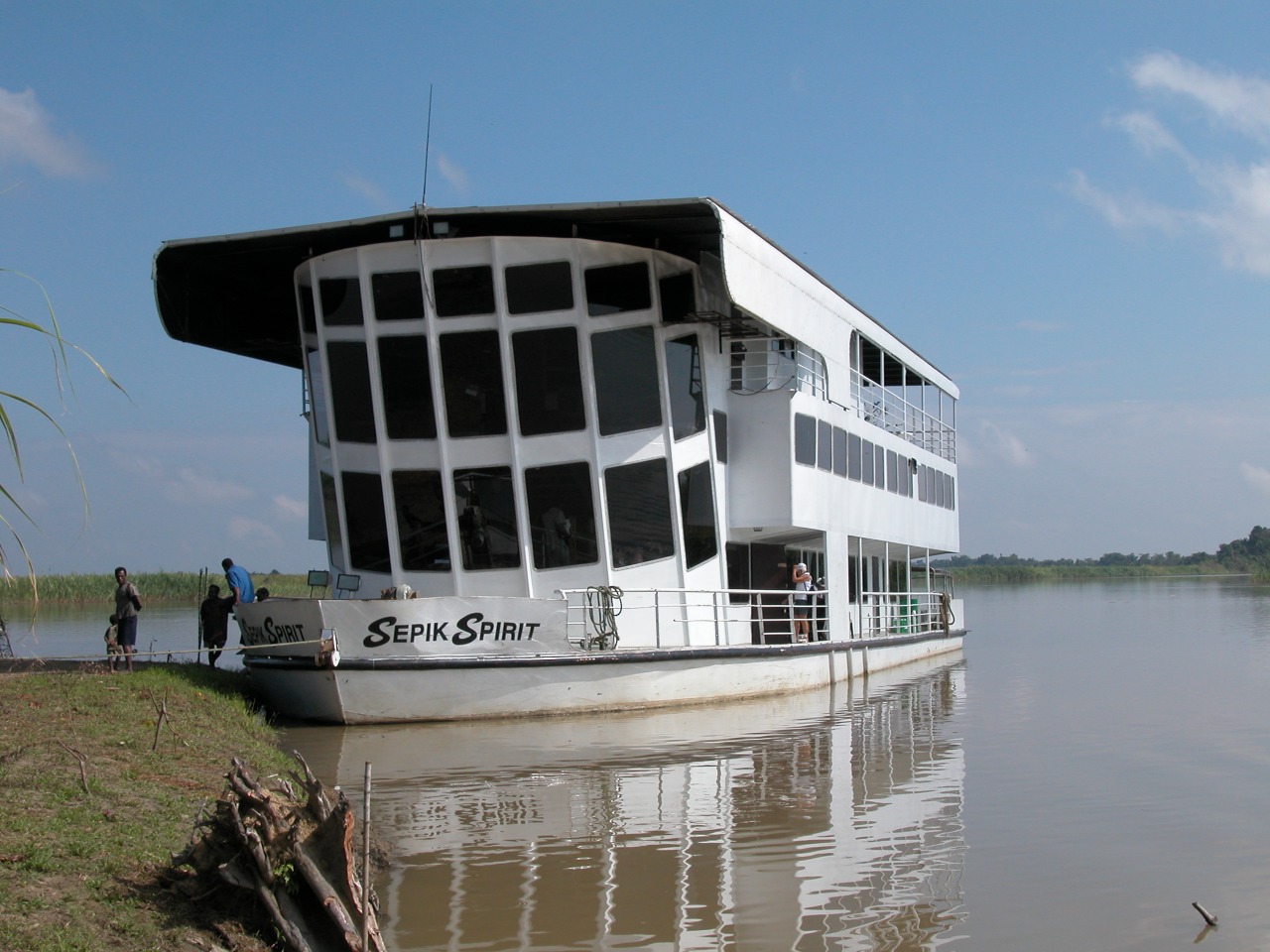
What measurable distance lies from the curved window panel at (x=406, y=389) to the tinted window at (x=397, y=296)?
291mm

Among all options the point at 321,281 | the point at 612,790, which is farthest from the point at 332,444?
the point at 612,790

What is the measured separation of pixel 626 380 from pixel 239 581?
5.69 meters

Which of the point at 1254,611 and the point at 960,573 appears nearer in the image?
the point at 1254,611

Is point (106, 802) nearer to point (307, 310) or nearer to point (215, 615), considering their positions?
point (215, 615)

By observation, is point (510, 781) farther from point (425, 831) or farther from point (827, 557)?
point (827, 557)

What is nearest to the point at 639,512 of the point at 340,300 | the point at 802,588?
the point at 802,588

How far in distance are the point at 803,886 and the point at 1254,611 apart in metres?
44.0

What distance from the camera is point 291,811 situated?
6262 millimetres

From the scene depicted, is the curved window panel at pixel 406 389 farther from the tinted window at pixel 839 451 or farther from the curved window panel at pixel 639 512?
the tinted window at pixel 839 451

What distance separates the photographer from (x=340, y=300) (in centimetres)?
1544

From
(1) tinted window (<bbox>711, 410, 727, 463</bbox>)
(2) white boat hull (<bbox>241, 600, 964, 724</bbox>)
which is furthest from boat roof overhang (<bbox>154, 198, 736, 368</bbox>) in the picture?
(2) white boat hull (<bbox>241, 600, 964, 724</bbox>)

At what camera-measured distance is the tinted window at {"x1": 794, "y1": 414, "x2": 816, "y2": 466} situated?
17.5 m

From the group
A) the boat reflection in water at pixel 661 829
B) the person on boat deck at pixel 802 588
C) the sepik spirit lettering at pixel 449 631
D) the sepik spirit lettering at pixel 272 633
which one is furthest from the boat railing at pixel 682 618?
the sepik spirit lettering at pixel 272 633

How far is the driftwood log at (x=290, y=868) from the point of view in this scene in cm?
564
